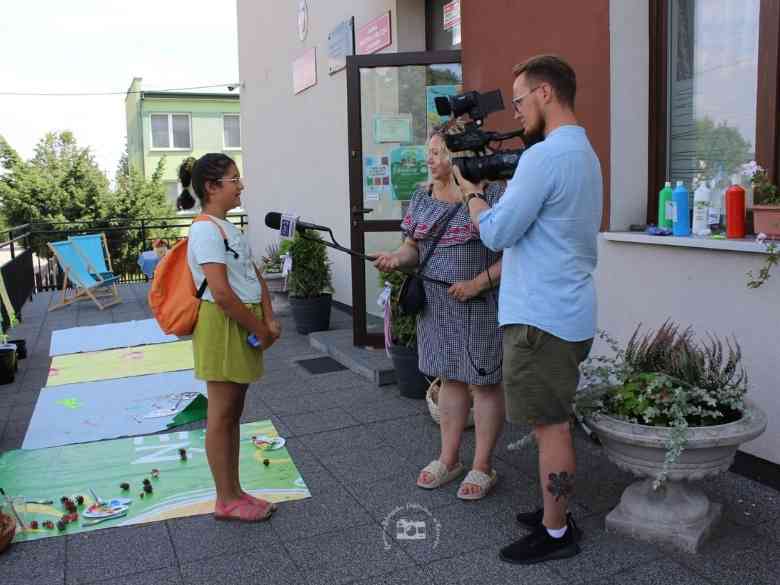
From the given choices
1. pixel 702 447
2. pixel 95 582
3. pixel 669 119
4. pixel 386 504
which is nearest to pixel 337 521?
pixel 386 504

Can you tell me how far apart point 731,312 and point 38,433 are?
152 inches

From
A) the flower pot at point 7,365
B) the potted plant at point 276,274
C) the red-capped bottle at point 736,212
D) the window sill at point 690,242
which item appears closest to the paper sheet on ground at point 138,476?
the flower pot at point 7,365

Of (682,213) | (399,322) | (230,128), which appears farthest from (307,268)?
(230,128)

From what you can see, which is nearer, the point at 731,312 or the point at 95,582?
the point at 95,582

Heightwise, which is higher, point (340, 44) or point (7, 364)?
point (340, 44)

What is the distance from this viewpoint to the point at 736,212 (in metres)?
3.40

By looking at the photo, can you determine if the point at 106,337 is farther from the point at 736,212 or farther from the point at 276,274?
the point at 736,212

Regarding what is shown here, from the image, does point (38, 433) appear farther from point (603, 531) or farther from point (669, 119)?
point (669, 119)

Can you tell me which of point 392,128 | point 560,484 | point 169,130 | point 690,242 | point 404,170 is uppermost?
point 169,130

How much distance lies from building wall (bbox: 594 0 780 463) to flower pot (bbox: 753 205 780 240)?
11 cm

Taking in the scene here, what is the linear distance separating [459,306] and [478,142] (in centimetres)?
78

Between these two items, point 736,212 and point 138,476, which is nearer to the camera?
point 736,212

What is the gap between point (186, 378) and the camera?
583 cm

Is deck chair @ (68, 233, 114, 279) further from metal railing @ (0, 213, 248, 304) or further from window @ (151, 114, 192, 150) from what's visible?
window @ (151, 114, 192, 150)
